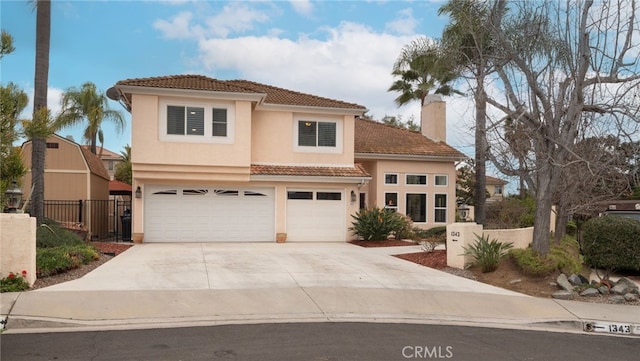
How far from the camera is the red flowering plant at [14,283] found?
946cm

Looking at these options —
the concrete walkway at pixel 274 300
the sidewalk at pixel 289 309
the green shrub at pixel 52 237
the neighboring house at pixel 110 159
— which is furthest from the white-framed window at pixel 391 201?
the neighboring house at pixel 110 159

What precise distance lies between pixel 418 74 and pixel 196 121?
1434 centimetres

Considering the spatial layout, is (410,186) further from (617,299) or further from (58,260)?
(58,260)

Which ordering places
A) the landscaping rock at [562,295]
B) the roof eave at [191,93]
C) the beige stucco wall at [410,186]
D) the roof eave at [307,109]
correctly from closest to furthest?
1. the landscaping rock at [562,295]
2. the roof eave at [191,93]
3. the roof eave at [307,109]
4. the beige stucco wall at [410,186]

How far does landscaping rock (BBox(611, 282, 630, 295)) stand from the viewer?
1120 centimetres

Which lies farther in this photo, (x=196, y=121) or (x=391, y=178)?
(x=391, y=178)

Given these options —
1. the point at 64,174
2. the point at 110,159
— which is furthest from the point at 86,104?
the point at 110,159

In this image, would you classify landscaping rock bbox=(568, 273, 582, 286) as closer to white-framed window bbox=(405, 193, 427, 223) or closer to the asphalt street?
the asphalt street

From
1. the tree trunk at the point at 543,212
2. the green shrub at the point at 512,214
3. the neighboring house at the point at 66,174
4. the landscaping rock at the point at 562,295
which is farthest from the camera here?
the neighboring house at the point at 66,174

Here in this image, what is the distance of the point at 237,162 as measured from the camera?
1917 centimetres

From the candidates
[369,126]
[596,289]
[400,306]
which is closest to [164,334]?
[400,306]

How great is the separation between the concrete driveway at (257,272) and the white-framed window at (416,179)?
8085 millimetres

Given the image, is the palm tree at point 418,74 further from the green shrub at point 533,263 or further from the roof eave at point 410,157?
the green shrub at point 533,263

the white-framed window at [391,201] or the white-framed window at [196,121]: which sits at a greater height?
the white-framed window at [196,121]
